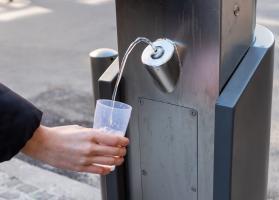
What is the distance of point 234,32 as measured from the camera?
165cm

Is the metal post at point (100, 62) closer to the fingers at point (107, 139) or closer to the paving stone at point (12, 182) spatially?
the fingers at point (107, 139)

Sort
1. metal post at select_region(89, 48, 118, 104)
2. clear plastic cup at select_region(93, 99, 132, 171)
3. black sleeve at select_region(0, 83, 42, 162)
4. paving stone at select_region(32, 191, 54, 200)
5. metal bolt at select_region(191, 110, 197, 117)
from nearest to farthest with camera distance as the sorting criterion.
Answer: black sleeve at select_region(0, 83, 42, 162) → clear plastic cup at select_region(93, 99, 132, 171) → metal bolt at select_region(191, 110, 197, 117) → metal post at select_region(89, 48, 118, 104) → paving stone at select_region(32, 191, 54, 200)

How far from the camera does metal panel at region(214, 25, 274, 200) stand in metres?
1.59

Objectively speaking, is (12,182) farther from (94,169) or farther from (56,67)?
(56,67)

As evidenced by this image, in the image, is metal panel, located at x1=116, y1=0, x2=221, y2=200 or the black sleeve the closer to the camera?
the black sleeve

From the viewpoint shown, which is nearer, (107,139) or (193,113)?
(107,139)

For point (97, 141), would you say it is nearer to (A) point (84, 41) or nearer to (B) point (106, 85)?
(B) point (106, 85)

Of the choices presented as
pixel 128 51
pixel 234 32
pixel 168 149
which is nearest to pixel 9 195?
pixel 168 149

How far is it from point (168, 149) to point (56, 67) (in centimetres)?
340

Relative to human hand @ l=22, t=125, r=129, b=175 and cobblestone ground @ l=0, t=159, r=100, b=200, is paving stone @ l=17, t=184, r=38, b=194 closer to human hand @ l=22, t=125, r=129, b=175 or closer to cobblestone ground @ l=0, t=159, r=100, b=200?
cobblestone ground @ l=0, t=159, r=100, b=200

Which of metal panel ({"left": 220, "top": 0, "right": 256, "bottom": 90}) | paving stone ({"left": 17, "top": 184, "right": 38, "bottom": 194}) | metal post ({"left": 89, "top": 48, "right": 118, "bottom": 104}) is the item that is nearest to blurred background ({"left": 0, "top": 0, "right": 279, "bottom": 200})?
paving stone ({"left": 17, "top": 184, "right": 38, "bottom": 194})

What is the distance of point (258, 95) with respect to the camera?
5.84ft

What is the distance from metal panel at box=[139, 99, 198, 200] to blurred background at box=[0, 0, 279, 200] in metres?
1.18

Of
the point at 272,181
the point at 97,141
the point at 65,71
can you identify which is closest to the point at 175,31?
the point at 97,141
